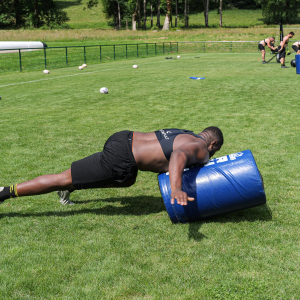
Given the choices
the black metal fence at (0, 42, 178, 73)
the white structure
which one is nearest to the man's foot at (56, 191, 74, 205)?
the black metal fence at (0, 42, 178, 73)

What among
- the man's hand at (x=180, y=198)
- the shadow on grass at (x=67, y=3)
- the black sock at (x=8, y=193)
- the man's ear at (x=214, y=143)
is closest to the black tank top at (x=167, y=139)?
the man's ear at (x=214, y=143)

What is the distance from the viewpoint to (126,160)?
11.5 ft

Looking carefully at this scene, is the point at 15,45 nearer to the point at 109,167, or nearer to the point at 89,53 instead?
the point at 89,53

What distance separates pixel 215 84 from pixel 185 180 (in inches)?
454

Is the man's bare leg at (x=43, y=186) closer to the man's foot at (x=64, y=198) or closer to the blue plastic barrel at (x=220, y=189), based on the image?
the man's foot at (x=64, y=198)

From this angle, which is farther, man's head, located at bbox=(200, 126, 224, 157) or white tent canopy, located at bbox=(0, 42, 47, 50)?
white tent canopy, located at bbox=(0, 42, 47, 50)

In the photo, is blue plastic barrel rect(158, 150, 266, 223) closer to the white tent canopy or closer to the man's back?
the man's back

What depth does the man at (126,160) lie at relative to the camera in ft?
11.5

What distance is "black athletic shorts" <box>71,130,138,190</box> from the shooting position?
11.6 feet

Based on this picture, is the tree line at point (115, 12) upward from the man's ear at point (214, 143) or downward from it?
upward

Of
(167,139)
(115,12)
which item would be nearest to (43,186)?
(167,139)

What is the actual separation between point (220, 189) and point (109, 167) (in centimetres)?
116

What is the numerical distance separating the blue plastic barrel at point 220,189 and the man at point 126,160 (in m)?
0.18

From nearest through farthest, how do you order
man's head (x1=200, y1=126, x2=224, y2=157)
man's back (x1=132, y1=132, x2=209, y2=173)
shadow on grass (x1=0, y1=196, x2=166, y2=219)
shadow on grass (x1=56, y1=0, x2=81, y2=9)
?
man's back (x1=132, y1=132, x2=209, y2=173), man's head (x1=200, y1=126, x2=224, y2=157), shadow on grass (x1=0, y1=196, x2=166, y2=219), shadow on grass (x1=56, y1=0, x2=81, y2=9)
